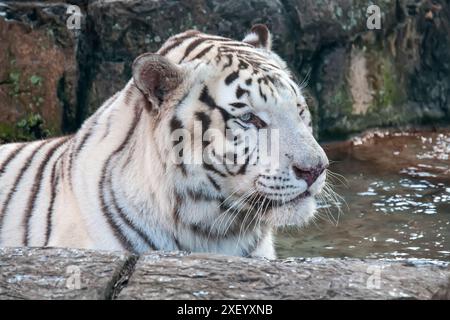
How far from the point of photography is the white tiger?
125 inches

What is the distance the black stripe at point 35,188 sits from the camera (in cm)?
348

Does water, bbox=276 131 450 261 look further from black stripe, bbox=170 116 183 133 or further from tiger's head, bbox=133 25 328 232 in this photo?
black stripe, bbox=170 116 183 133

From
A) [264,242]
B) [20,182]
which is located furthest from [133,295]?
[20,182]

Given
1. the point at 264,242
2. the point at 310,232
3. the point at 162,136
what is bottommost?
the point at 310,232

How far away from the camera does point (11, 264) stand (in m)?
2.52

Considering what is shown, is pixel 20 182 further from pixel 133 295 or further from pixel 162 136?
pixel 133 295

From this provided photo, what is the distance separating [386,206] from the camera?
214 inches

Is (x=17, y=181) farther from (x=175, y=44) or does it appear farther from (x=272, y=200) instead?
(x=272, y=200)

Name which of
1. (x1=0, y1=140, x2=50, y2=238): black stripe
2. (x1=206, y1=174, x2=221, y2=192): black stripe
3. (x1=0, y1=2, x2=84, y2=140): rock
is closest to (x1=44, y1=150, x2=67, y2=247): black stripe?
(x1=0, y1=140, x2=50, y2=238): black stripe

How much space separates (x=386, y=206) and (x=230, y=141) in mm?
2434

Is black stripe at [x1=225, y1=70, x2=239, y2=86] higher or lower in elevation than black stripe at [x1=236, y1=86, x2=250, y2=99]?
higher

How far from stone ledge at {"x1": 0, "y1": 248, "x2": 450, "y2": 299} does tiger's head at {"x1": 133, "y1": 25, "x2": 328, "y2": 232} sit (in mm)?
586
